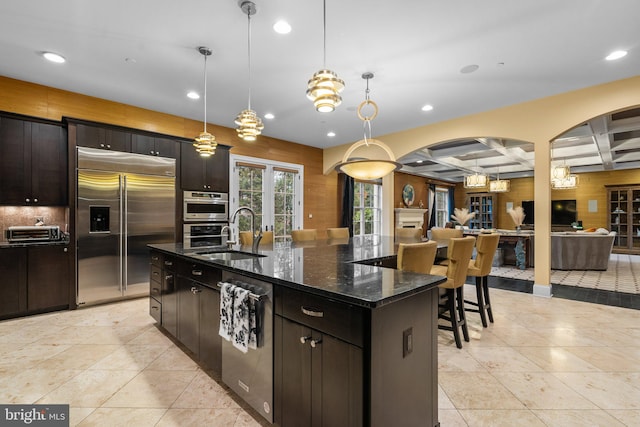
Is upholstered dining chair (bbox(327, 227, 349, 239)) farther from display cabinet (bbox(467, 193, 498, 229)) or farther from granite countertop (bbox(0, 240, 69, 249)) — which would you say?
display cabinet (bbox(467, 193, 498, 229))

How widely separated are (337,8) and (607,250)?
7.49 metres

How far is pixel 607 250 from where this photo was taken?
20.6ft

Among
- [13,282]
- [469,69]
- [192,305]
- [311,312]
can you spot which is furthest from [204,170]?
[311,312]

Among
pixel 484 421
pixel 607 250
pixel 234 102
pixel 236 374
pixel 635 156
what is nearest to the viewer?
pixel 484 421

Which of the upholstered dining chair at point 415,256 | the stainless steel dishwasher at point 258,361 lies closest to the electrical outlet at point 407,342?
the stainless steel dishwasher at point 258,361

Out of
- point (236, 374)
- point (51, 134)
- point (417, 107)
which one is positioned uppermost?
point (417, 107)

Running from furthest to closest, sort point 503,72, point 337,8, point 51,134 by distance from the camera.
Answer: point 51,134
point 503,72
point 337,8

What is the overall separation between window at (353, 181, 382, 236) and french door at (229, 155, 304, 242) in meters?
2.13

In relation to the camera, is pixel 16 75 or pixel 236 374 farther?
pixel 16 75

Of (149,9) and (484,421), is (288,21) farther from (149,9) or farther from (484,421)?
(484,421)

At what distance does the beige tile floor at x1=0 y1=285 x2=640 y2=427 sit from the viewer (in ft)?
6.10

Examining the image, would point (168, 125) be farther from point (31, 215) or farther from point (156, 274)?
point (156, 274)

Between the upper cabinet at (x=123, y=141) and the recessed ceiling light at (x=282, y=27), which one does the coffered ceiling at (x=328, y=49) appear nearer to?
the recessed ceiling light at (x=282, y=27)

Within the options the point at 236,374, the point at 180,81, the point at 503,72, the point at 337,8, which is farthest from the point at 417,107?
the point at 236,374
